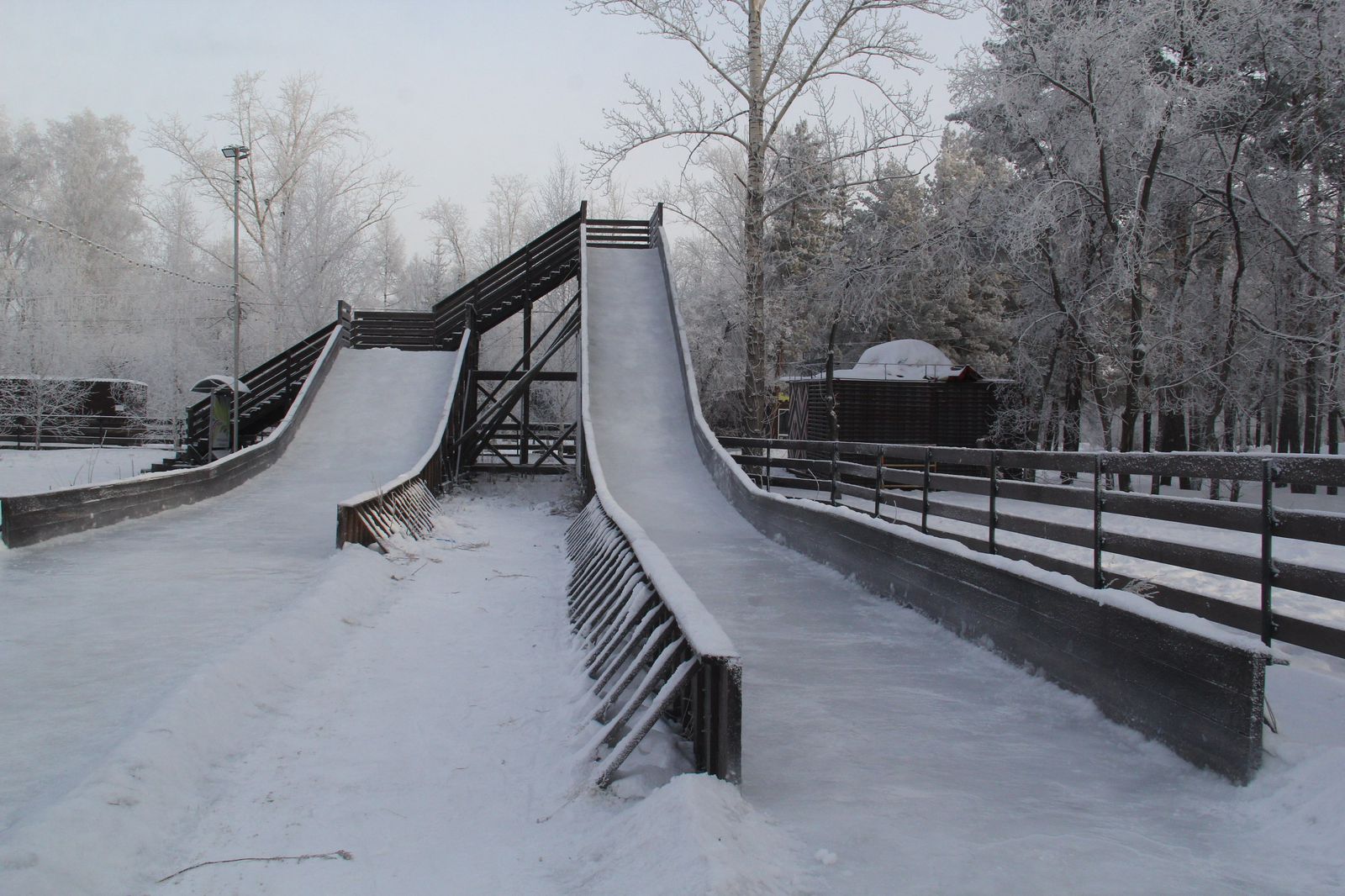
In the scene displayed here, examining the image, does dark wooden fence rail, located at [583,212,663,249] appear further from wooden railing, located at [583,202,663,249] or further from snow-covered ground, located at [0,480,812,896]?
snow-covered ground, located at [0,480,812,896]

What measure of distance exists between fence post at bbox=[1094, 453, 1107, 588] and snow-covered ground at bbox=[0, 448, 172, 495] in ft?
58.7

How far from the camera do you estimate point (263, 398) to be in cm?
1991

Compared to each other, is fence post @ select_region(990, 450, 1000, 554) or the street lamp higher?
the street lamp

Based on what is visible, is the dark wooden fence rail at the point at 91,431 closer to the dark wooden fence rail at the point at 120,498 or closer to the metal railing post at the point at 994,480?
the dark wooden fence rail at the point at 120,498

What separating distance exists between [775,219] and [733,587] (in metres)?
36.0

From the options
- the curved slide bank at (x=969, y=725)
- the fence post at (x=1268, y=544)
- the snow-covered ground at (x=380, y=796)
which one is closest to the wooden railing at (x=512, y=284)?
the curved slide bank at (x=969, y=725)

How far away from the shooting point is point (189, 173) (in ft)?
130

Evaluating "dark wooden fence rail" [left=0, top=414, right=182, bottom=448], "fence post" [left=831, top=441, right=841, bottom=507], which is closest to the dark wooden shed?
"fence post" [left=831, top=441, right=841, bottom=507]

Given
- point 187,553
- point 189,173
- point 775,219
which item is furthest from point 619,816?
point 189,173

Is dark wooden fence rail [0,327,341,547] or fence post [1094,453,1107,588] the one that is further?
dark wooden fence rail [0,327,341,547]

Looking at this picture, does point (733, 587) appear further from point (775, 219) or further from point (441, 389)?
point (775, 219)

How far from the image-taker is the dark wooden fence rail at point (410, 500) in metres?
8.83

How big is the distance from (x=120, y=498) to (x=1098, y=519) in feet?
33.5

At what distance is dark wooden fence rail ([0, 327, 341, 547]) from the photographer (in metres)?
8.40
